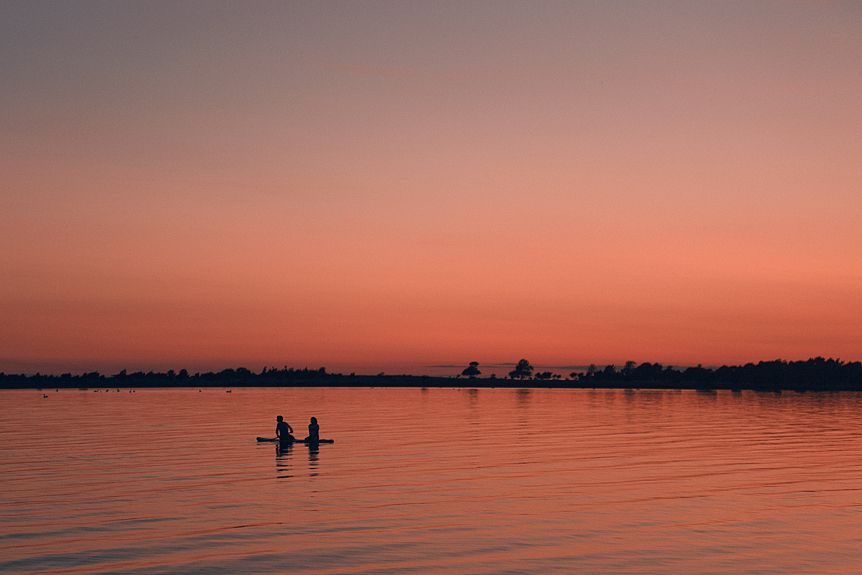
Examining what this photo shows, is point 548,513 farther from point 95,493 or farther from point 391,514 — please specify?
point 95,493

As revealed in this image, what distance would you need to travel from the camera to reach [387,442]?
170ft

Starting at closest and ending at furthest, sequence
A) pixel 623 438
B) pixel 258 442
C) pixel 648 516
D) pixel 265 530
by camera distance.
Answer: pixel 265 530
pixel 648 516
pixel 258 442
pixel 623 438

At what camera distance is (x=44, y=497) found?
28484 millimetres

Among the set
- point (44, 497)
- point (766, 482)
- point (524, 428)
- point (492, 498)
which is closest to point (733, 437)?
point (524, 428)

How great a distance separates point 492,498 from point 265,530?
9888 millimetres

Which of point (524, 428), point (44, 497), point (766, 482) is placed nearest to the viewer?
point (44, 497)

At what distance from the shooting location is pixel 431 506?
2686 cm

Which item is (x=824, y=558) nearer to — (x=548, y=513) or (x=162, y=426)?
(x=548, y=513)

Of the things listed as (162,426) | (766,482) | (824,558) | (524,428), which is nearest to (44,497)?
(824,558)

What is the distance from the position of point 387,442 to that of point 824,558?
35359mm

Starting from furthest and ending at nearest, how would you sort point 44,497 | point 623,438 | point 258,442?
point 623,438
point 258,442
point 44,497

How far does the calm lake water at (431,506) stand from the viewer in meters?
19.3

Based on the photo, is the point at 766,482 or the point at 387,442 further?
the point at 387,442

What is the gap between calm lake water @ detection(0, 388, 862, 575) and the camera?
1933 centimetres
